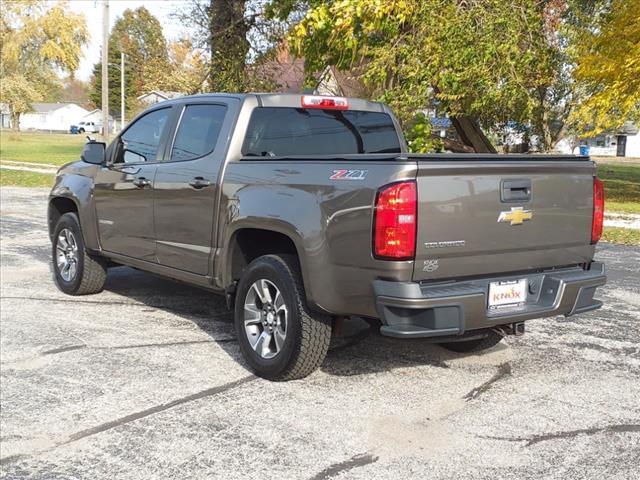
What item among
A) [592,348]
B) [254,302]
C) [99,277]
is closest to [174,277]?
[254,302]

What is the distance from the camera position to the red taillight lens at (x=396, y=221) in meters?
4.02

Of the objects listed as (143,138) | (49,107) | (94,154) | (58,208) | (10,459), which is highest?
(49,107)

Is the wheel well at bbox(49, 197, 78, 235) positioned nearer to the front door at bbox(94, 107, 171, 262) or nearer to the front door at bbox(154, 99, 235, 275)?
the front door at bbox(94, 107, 171, 262)

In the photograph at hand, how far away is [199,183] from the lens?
5473 mm

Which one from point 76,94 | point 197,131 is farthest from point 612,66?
point 76,94

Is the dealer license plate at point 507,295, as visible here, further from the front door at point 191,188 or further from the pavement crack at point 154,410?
the front door at point 191,188

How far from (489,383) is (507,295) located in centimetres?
74

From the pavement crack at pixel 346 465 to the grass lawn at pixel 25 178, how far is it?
19696 mm

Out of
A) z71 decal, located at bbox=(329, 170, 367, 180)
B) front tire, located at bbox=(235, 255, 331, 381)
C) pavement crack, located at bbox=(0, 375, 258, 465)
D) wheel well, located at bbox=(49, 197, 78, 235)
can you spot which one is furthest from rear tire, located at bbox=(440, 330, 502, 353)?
wheel well, located at bbox=(49, 197, 78, 235)

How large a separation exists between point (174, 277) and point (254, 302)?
1.15m

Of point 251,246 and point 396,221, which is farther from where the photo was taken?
point 251,246

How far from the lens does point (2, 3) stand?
5228 cm

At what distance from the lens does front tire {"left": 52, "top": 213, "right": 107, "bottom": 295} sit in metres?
7.22

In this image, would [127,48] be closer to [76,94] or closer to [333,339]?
[333,339]
